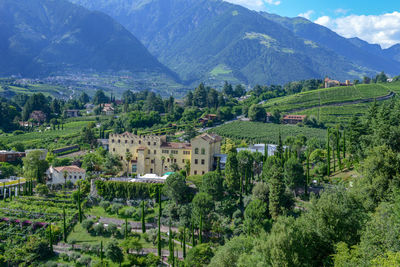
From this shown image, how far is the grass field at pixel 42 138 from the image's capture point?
9981 cm

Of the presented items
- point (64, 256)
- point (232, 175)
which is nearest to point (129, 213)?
point (64, 256)

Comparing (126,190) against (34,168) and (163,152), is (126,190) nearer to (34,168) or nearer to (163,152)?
(163,152)

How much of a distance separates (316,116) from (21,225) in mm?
94625

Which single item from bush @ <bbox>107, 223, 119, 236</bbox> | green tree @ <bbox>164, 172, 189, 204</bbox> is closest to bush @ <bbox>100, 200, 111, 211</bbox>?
bush @ <bbox>107, 223, 119, 236</bbox>

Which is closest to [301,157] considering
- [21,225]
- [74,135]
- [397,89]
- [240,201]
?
[240,201]

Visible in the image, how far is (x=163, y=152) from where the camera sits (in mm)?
71062

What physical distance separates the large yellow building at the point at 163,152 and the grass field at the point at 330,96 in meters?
→ 71.7

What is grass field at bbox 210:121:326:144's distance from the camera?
9488cm

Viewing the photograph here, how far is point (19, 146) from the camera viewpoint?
9431 centimetres

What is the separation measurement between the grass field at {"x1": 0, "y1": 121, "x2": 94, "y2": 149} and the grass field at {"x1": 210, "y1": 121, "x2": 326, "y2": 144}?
44396 millimetres

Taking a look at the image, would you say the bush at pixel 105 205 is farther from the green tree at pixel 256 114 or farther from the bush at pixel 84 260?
the green tree at pixel 256 114

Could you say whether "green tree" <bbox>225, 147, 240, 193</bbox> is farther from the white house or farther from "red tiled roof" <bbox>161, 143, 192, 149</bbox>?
the white house

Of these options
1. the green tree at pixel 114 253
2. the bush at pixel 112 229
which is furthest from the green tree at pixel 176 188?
the green tree at pixel 114 253

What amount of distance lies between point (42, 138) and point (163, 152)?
183ft
